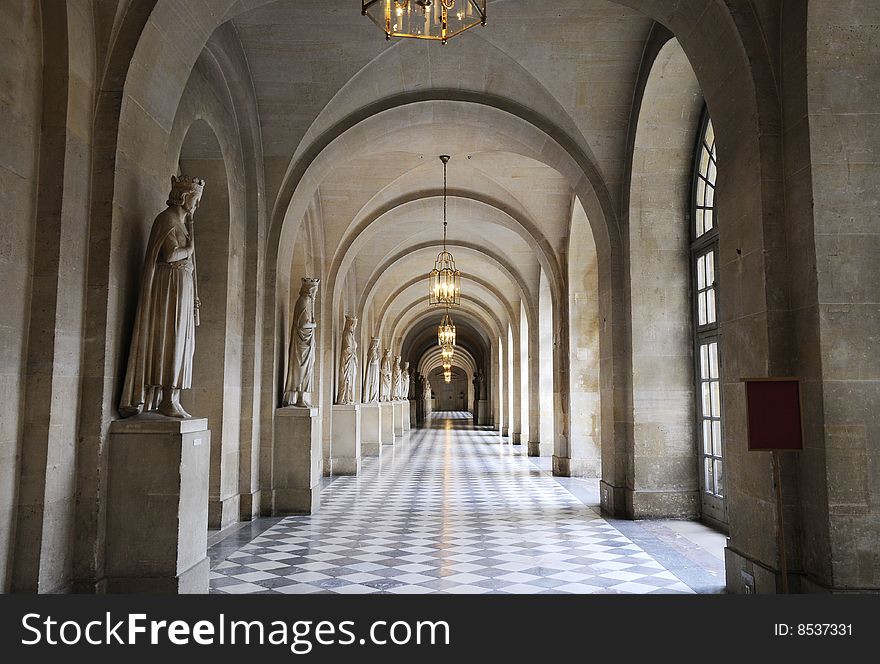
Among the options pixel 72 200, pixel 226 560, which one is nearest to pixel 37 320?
pixel 72 200

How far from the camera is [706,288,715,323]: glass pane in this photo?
8141 mm

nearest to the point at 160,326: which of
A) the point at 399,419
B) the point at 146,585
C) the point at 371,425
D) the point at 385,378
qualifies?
the point at 146,585

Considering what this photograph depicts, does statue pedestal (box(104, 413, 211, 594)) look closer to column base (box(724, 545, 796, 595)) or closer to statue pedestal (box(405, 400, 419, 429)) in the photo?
column base (box(724, 545, 796, 595))

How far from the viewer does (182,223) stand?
5051 millimetres

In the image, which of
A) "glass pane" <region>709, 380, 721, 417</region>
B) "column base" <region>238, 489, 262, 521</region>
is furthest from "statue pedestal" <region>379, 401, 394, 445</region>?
"glass pane" <region>709, 380, 721, 417</region>

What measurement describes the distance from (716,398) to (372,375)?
11848 millimetres

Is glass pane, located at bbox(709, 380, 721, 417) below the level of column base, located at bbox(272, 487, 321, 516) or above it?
above

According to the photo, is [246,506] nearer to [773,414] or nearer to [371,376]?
[773,414]

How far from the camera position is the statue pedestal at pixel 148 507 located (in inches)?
185

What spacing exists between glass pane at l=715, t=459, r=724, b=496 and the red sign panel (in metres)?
4.30

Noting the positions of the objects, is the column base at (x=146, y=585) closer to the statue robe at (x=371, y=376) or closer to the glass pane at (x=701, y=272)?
the glass pane at (x=701, y=272)

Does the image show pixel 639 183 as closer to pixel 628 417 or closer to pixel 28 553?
pixel 628 417

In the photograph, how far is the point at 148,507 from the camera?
4.75m

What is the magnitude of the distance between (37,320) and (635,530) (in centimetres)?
657
